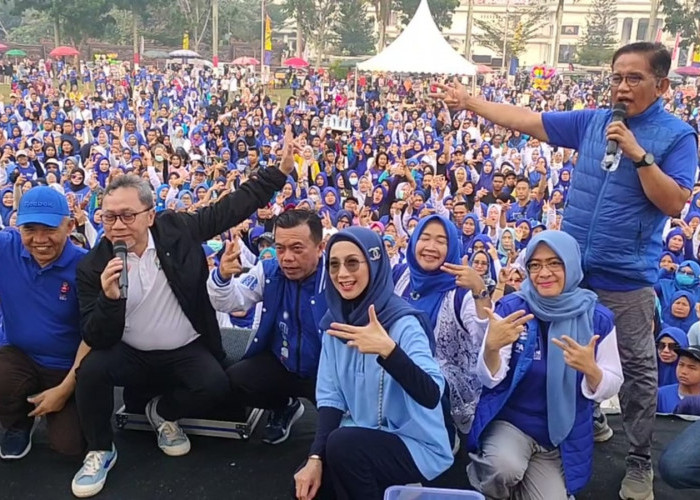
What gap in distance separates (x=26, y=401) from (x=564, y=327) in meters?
2.20

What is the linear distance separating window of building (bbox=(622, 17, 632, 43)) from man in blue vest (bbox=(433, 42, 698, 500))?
6559 cm

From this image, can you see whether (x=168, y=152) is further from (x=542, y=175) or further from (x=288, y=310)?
(x=288, y=310)

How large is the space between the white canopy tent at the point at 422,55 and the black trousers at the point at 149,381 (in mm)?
11448

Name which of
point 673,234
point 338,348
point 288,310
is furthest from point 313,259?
point 673,234

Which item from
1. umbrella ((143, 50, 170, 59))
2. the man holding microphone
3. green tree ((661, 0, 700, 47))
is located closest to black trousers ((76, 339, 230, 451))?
the man holding microphone

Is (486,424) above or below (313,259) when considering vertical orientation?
below

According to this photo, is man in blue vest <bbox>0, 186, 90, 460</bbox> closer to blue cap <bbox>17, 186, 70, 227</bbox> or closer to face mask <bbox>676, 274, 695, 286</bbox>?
blue cap <bbox>17, 186, 70, 227</bbox>

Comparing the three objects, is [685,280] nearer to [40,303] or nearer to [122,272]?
[122,272]

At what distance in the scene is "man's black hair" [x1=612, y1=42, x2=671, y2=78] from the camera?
7.20ft

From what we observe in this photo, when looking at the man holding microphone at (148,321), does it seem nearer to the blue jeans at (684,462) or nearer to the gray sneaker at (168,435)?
the gray sneaker at (168,435)

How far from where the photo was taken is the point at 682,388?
3555mm

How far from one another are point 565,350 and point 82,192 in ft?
23.1

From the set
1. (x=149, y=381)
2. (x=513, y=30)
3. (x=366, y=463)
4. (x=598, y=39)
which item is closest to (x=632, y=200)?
(x=366, y=463)

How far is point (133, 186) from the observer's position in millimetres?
2562
